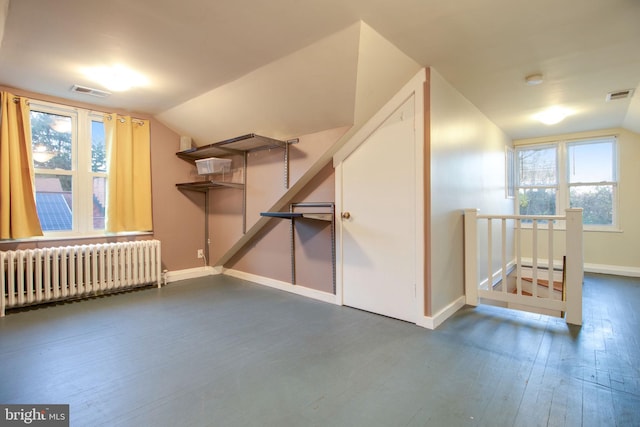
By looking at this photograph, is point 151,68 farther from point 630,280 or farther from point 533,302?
point 630,280

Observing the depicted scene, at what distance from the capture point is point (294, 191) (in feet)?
12.1

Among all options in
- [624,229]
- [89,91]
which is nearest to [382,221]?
[89,91]

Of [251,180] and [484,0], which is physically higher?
[484,0]

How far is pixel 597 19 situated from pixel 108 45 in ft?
11.3

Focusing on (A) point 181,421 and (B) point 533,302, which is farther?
(B) point 533,302

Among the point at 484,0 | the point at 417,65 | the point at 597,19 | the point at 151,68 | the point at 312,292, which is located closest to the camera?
the point at 484,0

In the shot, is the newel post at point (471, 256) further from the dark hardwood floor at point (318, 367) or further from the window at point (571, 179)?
the window at point (571, 179)

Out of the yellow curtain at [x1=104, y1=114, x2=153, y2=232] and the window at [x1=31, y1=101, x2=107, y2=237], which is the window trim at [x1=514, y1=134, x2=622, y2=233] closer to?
the yellow curtain at [x1=104, y1=114, x2=153, y2=232]

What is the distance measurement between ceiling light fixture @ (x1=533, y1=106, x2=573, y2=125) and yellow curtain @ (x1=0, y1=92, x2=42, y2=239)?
19.9ft

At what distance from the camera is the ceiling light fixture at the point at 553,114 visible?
3.79m

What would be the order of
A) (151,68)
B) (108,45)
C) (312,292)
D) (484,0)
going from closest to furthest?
(484,0) → (108,45) → (151,68) → (312,292)

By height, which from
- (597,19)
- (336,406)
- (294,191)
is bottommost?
(336,406)

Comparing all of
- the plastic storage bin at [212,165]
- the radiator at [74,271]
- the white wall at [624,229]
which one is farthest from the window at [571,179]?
the radiator at [74,271]

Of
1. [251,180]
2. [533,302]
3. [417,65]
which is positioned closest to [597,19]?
[417,65]
